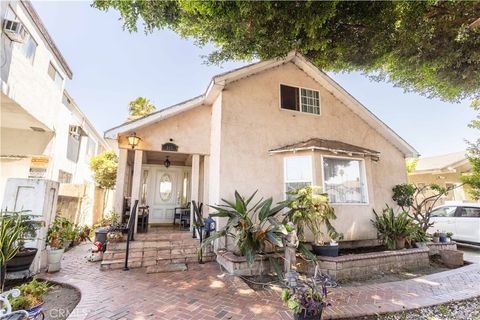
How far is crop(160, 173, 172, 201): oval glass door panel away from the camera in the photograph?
10.5 meters

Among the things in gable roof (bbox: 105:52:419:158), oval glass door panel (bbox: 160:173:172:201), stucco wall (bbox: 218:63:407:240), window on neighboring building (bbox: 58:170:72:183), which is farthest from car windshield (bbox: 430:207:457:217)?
window on neighboring building (bbox: 58:170:72:183)

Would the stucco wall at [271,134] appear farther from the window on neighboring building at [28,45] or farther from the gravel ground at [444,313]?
the window on neighboring building at [28,45]

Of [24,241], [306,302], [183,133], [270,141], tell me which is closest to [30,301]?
[24,241]

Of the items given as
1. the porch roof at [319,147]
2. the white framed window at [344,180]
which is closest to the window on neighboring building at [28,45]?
the porch roof at [319,147]

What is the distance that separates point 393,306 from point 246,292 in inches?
116

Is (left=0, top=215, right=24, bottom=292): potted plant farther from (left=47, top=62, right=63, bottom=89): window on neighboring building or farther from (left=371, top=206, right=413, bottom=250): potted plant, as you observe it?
(left=371, top=206, right=413, bottom=250): potted plant

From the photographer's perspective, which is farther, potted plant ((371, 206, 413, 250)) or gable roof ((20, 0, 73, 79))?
gable roof ((20, 0, 73, 79))

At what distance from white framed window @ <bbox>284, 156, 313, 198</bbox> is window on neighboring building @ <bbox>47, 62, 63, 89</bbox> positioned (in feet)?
40.6

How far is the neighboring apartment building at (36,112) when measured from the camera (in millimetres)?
7598

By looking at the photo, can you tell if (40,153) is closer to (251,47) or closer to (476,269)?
(251,47)

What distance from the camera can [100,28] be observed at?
428 inches

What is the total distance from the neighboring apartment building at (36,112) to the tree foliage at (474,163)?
18146 millimetres

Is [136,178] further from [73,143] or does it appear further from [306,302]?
[73,143]

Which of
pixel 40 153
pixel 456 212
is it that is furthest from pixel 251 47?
pixel 456 212
